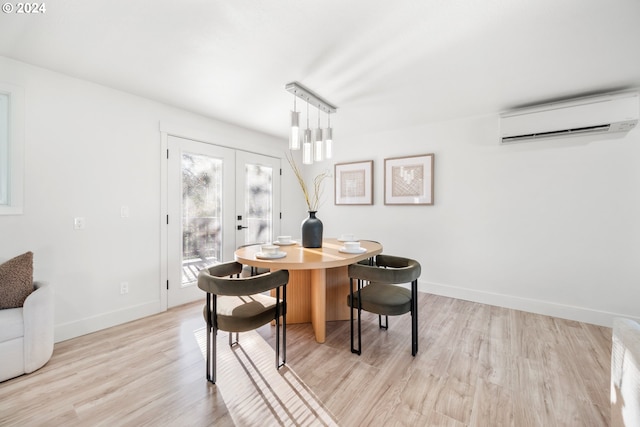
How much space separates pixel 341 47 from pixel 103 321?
10.7 ft

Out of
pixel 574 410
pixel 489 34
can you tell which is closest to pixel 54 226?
pixel 489 34

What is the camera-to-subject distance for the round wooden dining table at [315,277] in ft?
6.15

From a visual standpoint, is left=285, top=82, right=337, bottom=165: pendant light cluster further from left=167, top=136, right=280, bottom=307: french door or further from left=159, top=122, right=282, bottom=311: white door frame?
left=159, top=122, right=282, bottom=311: white door frame

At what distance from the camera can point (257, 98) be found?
271cm

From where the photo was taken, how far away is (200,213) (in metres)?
3.23

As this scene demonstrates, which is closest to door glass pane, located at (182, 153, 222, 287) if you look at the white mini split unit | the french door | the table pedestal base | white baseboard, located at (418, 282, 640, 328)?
the french door

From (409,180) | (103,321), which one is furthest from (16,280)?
(409,180)

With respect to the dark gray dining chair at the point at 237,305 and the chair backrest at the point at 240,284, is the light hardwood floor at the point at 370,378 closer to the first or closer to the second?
the dark gray dining chair at the point at 237,305

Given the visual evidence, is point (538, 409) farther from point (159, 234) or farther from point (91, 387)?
point (159, 234)

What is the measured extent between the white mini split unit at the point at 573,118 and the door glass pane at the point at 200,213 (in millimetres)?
3634

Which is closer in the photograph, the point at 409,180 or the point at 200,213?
the point at 200,213

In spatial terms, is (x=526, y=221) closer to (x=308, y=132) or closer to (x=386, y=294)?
(x=386, y=294)

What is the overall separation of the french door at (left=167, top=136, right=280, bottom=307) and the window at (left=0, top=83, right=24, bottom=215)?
1.12 m

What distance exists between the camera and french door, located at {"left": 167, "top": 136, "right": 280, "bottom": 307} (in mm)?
Result: 2980
